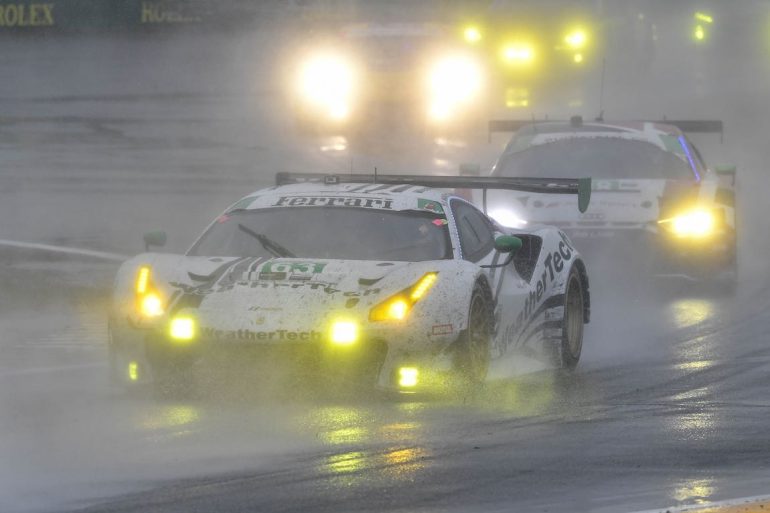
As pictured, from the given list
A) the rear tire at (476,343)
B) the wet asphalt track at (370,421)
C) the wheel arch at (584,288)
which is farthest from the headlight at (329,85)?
the rear tire at (476,343)

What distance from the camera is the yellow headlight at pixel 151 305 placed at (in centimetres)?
876

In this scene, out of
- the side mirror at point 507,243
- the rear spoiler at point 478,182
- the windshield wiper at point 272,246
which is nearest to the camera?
the windshield wiper at point 272,246

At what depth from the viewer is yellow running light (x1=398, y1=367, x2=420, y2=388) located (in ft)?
27.8

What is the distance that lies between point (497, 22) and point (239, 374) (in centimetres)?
2567

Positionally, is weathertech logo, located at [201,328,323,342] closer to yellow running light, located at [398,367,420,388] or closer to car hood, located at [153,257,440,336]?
car hood, located at [153,257,440,336]

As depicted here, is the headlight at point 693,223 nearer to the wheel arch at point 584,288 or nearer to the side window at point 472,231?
the wheel arch at point 584,288

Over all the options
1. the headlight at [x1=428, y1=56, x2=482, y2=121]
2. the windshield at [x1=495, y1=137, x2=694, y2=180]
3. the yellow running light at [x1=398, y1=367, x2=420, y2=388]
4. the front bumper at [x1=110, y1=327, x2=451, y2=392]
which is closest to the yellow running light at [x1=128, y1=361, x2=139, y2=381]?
the front bumper at [x1=110, y1=327, x2=451, y2=392]

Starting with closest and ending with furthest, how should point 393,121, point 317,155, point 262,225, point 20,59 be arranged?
point 262,225 → point 317,155 → point 393,121 → point 20,59

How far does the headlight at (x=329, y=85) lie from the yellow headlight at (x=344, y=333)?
19843 millimetres

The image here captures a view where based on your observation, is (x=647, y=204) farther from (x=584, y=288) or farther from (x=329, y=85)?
(x=329, y=85)

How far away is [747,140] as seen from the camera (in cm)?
2919

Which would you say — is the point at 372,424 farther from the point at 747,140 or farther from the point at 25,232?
the point at 747,140

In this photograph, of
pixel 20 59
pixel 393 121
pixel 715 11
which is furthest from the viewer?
pixel 715 11

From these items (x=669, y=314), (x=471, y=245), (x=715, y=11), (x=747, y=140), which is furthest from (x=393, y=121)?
(x=715, y=11)
